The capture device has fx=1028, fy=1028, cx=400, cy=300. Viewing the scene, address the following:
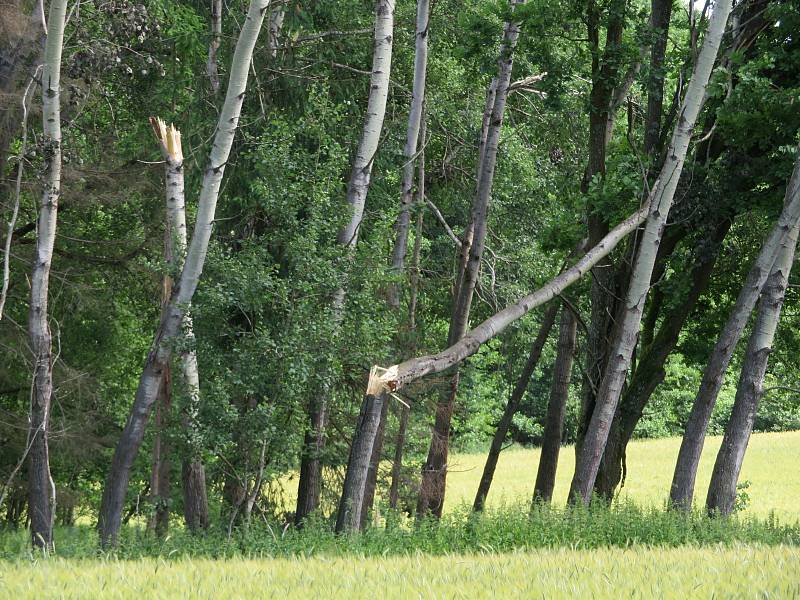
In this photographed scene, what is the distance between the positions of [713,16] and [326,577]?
8495mm

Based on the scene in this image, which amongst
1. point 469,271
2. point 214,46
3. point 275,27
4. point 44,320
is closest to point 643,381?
point 469,271

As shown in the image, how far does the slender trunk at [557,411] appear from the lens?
61.4 feet

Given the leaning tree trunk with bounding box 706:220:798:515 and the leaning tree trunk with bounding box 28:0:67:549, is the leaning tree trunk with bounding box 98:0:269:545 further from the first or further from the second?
the leaning tree trunk with bounding box 706:220:798:515

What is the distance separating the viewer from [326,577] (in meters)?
6.46

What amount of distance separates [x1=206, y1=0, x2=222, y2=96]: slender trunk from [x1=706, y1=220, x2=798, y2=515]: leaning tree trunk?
844cm

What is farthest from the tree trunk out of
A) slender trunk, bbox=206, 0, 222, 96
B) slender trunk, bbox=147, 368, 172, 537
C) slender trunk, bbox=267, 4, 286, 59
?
slender trunk, bbox=267, 4, 286, 59

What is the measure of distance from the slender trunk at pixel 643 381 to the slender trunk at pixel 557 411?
3.14m

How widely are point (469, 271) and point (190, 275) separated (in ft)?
19.0

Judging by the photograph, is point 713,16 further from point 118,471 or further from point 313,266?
point 118,471

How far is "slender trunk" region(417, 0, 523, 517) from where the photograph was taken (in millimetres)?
15742

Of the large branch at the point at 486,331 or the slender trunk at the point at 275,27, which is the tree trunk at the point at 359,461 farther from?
the slender trunk at the point at 275,27

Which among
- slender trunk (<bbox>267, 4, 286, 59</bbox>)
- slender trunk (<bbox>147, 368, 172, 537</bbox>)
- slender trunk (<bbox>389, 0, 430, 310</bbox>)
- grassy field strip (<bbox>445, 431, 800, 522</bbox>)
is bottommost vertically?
grassy field strip (<bbox>445, 431, 800, 522</bbox>)

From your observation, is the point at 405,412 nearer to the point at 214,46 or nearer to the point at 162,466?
the point at 162,466

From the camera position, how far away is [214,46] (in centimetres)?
1611
